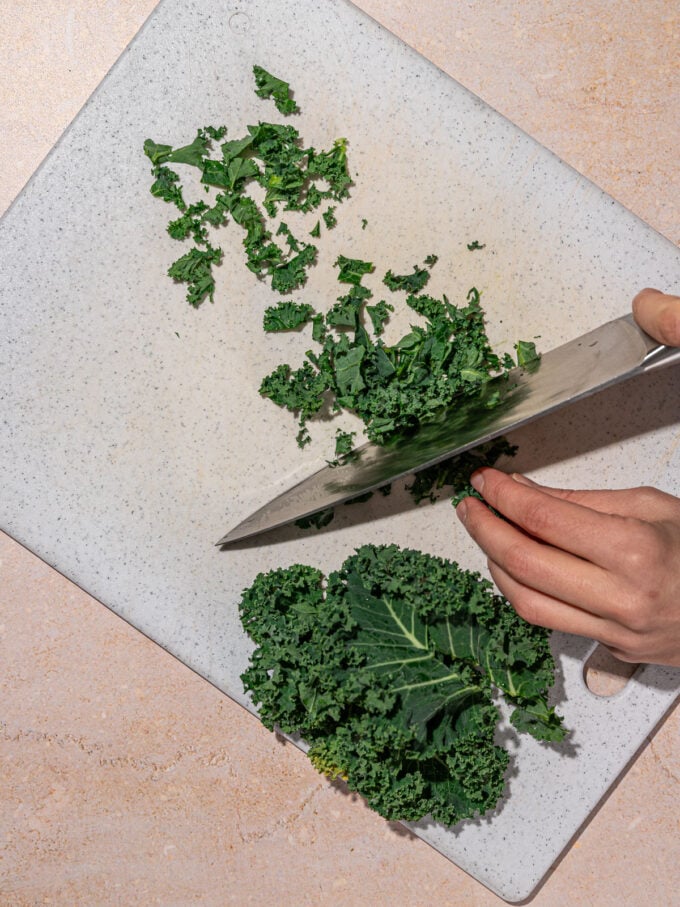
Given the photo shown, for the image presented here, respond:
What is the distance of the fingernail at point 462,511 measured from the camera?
6.56 ft

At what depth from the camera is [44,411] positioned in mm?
2055

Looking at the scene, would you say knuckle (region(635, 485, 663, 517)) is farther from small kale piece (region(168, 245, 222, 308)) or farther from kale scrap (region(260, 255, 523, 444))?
small kale piece (region(168, 245, 222, 308))

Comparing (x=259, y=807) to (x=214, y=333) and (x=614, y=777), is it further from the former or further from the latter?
(x=214, y=333)

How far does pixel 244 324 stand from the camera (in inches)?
81.0

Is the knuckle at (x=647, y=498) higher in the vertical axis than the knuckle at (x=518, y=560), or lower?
higher

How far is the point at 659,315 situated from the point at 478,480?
0.63m

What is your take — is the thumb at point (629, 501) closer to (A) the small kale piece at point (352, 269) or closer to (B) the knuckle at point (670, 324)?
(B) the knuckle at point (670, 324)

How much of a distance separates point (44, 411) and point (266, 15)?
4.02 ft

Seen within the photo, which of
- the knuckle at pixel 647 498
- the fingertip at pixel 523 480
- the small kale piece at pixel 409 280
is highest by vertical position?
the small kale piece at pixel 409 280

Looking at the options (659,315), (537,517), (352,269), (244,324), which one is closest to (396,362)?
(352,269)

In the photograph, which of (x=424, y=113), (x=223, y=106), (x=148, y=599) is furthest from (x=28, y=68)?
(x=148, y=599)

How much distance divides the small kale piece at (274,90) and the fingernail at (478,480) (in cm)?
110

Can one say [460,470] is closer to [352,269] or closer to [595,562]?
[595,562]

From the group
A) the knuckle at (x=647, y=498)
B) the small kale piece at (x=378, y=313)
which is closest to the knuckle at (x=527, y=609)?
the knuckle at (x=647, y=498)
